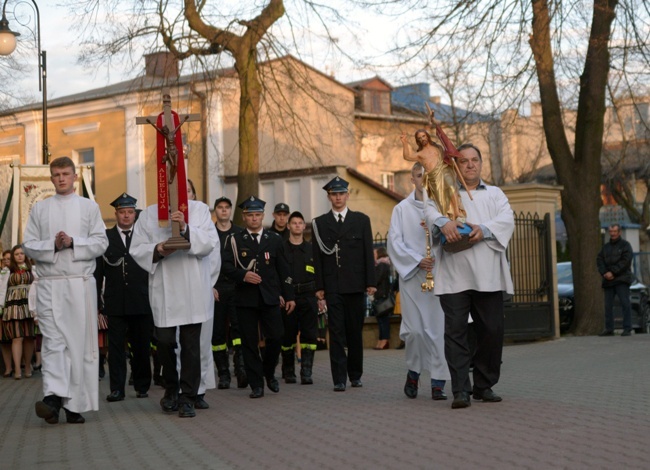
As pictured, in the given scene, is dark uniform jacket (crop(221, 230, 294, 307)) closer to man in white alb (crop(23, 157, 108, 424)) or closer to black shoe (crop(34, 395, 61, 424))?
man in white alb (crop(23, 157, 108, 424))

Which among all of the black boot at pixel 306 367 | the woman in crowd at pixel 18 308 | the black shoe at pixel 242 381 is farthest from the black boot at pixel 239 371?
the woman in crowd at pixel 18 308

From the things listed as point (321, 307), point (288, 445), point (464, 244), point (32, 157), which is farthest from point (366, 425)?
point (32, 157)

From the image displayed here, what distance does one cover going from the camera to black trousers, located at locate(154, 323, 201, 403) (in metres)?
10.6

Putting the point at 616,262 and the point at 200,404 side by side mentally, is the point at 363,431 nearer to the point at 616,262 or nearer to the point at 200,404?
the point at 200,404

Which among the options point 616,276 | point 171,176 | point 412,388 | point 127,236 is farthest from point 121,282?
point 616,276

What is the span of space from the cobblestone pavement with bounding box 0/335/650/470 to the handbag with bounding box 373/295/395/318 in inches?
264

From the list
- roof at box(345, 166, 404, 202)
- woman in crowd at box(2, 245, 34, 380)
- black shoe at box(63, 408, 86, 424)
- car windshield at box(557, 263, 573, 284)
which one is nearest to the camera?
black shoe at box(63, 408, 86, 424)

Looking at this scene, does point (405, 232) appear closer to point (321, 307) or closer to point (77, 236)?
point (321, 307)

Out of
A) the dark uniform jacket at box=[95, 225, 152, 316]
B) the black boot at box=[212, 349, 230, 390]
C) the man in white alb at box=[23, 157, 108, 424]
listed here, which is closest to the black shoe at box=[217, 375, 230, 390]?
the black boot at box=[212, 349, 230, 390]

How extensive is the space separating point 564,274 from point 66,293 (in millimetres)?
17195

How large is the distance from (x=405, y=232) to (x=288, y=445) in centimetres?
390

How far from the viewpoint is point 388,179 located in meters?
55.2

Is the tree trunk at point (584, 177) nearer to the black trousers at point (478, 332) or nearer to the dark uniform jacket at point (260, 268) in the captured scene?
the dark uniform jacket at point (260, 268)

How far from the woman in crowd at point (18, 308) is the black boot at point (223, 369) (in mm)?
4651
